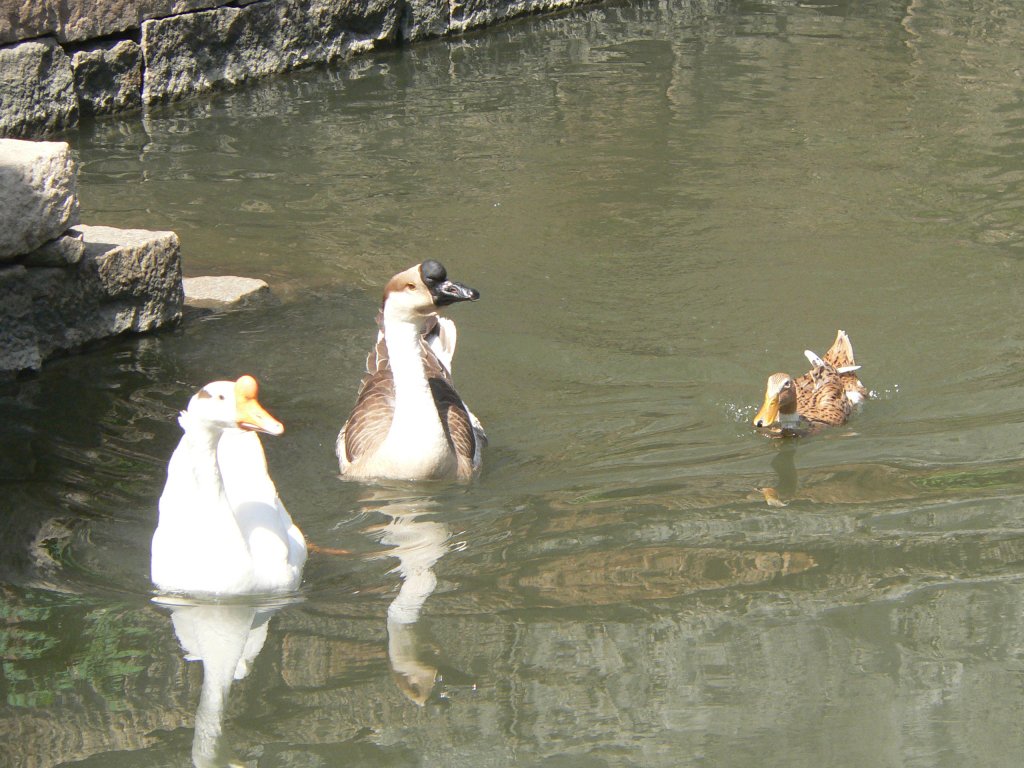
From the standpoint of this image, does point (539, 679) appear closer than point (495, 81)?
Yes

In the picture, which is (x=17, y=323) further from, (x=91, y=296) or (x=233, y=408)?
(x=233, y=408)

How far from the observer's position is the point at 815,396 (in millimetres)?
6805

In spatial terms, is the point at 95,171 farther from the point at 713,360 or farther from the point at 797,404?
the point at 797,404

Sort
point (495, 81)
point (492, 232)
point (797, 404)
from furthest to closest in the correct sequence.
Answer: point (495, 81), point (492, 232), point (797, 404)

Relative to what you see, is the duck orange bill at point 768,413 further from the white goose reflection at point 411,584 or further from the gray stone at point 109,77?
the gray stone at point 109,77

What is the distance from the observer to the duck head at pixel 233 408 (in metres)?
4.60

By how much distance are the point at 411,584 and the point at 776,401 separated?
7.67ft

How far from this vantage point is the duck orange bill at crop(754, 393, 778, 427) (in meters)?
6.35

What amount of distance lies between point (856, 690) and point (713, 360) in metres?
3.58

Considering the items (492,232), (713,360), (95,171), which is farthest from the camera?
(95,171)

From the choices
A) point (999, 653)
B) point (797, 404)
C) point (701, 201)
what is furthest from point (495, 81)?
point (999, 653)

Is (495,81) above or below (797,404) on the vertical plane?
above

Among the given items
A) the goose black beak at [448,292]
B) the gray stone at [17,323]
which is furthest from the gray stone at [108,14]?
the goose black beak at [448,292]

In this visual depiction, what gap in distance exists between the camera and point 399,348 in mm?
6129
